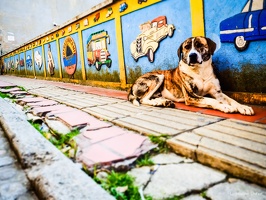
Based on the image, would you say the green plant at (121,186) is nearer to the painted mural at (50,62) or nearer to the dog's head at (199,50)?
the dog's head at (199,50)

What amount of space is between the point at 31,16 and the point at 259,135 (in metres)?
38.6

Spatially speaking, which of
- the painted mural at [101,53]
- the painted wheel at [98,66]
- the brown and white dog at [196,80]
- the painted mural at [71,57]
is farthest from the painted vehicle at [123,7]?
the painted mural at [71,57]

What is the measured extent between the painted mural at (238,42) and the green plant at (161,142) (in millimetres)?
2246

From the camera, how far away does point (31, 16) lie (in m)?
34.1

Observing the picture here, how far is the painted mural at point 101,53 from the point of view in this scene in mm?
6614

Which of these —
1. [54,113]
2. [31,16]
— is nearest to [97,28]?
[54,113]

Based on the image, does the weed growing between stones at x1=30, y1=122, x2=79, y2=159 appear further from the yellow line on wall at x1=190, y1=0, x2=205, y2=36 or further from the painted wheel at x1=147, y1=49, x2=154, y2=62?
the painted wheel at x1=147, y1=49, x2=154, y2=62

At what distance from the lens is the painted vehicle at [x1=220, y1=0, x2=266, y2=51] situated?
328 cm

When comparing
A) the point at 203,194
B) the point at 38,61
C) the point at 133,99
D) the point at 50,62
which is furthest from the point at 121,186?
the point at 38,61

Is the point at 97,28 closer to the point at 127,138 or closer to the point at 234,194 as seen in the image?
the point at 127,138

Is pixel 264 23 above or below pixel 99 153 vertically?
above

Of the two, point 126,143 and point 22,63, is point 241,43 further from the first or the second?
point 22,63

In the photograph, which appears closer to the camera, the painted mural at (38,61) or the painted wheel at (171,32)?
the painted wheel at (171,32)

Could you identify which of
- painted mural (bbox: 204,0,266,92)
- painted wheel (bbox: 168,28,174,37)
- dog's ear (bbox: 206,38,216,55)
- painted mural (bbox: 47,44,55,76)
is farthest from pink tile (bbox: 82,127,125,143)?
painted mural (bbox: 47,44,55,76)
